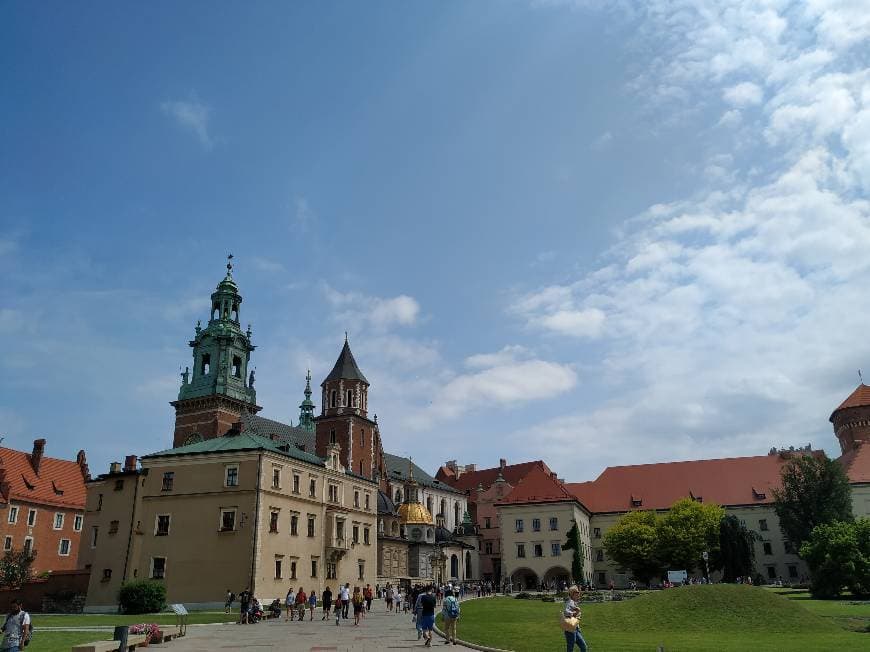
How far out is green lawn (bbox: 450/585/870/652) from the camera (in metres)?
20.9

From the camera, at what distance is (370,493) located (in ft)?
207

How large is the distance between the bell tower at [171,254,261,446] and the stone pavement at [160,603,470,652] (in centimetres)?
4681

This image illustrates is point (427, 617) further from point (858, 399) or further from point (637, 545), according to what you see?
point (858, 399)

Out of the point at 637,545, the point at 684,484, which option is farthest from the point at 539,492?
the point at 684,484

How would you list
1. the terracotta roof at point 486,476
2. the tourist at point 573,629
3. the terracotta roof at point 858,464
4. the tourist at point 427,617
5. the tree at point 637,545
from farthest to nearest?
the terracotta roof at point 486,476 → the terracotta roof at point 858,464 → the tree at point 637,545 → the tourist at point 427,617 → the tourist at point 573,629

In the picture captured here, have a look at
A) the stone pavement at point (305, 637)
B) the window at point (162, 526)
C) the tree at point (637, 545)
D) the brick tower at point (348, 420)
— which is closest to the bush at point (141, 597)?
the window at point (162, 526)

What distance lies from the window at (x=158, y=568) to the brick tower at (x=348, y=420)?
105ft

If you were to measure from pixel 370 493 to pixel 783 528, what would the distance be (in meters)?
40.0

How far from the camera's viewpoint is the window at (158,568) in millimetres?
46656

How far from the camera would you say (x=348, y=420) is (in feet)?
263

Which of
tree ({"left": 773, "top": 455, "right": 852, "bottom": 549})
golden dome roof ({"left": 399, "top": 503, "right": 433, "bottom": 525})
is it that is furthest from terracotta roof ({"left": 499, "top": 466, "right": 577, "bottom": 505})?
tree ({"left": 773, "top": 455, "right": 852, "bottom": 549})

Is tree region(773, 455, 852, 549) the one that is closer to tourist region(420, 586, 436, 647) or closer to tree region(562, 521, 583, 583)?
tree region(562, 521, 583, 583)

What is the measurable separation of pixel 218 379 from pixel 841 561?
6166 cm

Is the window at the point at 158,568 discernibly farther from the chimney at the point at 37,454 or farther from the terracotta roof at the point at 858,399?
the terracotta roof at the point at 858,399
